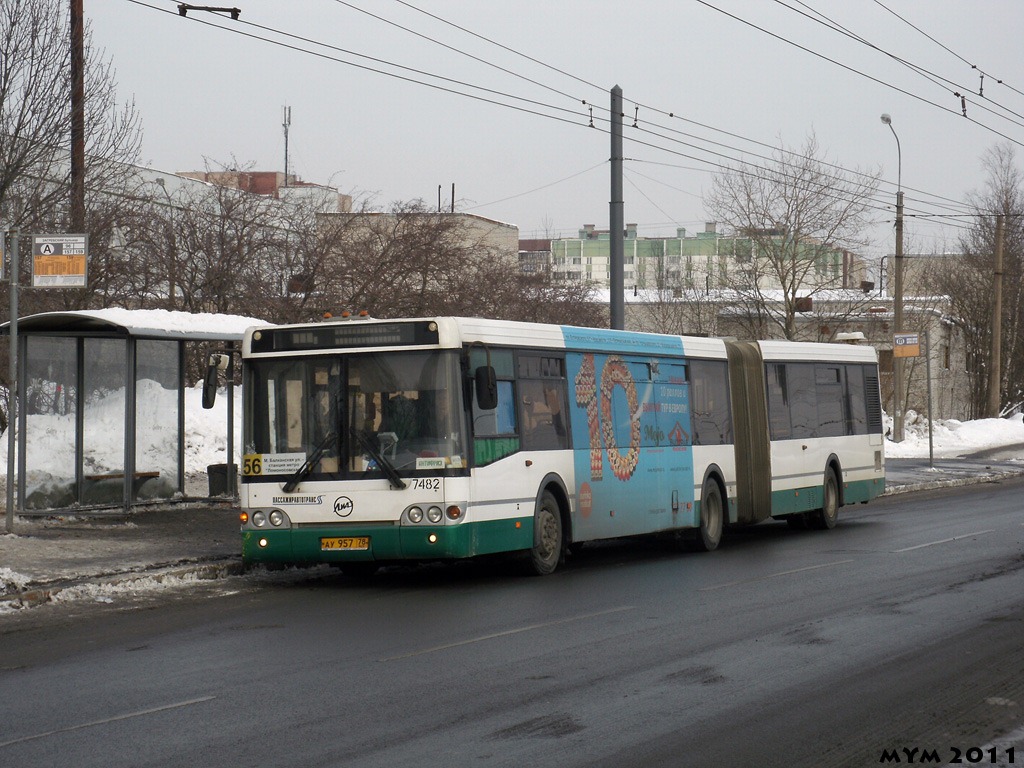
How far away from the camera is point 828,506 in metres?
21.9

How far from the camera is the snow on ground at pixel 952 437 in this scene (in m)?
42.1

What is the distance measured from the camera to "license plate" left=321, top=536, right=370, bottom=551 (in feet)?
44.3

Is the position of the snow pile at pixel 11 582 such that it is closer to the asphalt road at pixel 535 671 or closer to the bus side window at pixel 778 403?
the asphalt road at pixel 535 671

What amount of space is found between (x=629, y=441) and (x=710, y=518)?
8.23 feet

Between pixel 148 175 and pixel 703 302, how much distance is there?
25.4 metres

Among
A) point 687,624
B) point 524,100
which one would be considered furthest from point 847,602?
point 524,100

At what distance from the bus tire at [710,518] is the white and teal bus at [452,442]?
38 cm

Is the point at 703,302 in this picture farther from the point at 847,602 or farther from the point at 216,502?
the point at 847,602

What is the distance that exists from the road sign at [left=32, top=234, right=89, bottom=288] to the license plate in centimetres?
470

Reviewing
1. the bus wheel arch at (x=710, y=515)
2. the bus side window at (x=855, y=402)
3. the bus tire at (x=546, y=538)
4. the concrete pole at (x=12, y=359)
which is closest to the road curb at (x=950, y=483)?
the bus side window at (x=855, y=402)

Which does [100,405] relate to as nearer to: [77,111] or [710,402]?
[77,111]

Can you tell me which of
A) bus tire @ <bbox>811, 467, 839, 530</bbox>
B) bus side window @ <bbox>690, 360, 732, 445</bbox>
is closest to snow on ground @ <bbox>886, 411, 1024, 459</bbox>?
bus tire @ <bbox>811, 467, 839, 530</bbox>

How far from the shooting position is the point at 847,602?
12289 millimetres

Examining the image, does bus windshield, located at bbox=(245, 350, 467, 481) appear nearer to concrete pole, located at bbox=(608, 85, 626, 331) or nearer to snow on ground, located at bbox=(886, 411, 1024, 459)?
concrete pole, located at bbox=(608, 85, 626, 331)
